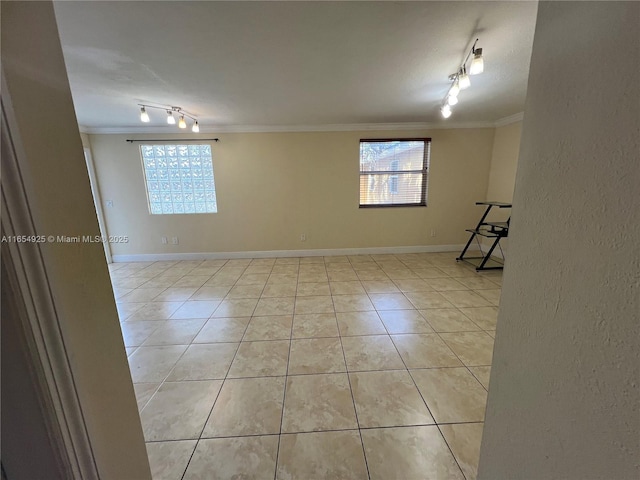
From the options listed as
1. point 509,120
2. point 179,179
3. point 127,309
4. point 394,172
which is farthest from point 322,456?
point 509,120

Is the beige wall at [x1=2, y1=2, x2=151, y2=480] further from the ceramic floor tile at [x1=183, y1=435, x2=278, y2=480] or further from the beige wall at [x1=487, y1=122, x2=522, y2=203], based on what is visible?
the beige wall at [x1=487, y1=122, x2=522, y2=203]

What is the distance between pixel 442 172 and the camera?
4.39 m

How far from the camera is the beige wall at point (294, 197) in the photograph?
13.9ft

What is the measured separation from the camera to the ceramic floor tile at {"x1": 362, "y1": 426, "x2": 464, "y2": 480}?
1114 millimetres

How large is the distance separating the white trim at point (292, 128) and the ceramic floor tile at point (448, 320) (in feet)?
10.1

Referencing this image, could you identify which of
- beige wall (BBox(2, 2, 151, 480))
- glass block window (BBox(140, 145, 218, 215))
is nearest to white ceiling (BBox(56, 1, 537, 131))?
glass block window (BBox(140, 145, 218, 215))

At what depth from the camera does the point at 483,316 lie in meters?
2.42

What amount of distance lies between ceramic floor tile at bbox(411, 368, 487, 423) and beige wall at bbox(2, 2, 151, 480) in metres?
1.47

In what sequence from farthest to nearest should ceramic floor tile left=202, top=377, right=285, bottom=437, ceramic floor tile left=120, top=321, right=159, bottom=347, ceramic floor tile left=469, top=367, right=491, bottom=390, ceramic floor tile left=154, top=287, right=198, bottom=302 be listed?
ceramic floor tile left=154, top=287, right=198, bottom=302
ceramic floor tile left=120, top=321, right=159, bottom=347
ceramic floor tile left=469, top=367, right=491, bottom=390
ceramic floor tile left=202, top=377, right=285, bottom=437

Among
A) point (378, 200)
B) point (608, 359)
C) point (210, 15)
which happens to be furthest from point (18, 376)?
point (378, 200)

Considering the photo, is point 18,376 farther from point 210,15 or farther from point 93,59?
point 93,59

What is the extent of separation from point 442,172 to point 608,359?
14.8 ft

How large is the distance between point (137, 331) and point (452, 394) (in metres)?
2.62

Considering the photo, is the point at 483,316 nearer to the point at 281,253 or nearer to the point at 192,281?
the point at 281,253
